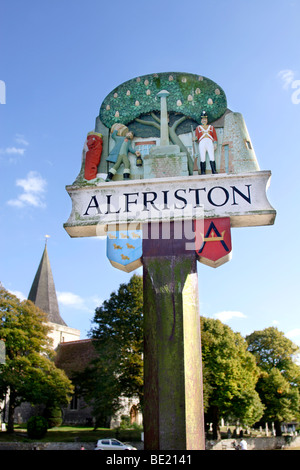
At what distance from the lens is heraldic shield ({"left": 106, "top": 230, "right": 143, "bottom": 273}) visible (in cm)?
536

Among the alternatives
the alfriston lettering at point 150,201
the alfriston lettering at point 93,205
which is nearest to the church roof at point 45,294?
the alfriston lettering at point 93,205

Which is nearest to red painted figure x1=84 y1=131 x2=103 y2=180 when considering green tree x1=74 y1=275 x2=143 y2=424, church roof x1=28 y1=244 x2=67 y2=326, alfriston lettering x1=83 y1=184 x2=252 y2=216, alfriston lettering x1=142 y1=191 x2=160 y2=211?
alfriston lettering x1=83 y1=184 x2=252 y2=216

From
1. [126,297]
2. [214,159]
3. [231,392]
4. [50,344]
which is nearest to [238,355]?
[231,392]

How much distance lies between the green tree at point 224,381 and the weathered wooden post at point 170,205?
32.1 meters

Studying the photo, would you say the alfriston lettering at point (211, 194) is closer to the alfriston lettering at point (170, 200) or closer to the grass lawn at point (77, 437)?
the alfriston lettering at point (170, 200)

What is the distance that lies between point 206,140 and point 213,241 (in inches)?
60.9

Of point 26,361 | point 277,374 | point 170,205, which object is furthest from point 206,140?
point 277,374

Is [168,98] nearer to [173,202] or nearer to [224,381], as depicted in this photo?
[173,202]

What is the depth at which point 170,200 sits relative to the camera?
5535 mm

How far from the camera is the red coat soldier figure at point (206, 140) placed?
5.86 m

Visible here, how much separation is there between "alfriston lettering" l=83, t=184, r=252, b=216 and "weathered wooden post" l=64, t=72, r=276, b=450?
13mm

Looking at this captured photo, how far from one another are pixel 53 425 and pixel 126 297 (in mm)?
16710

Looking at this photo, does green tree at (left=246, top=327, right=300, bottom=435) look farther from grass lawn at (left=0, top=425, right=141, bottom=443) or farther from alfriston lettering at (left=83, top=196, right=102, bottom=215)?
alfriston lettering at (left=83, top=196, right=102, bottom=215)

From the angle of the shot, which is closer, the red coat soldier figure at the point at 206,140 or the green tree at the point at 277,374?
the red coat soldier figure at the point at 206,140
